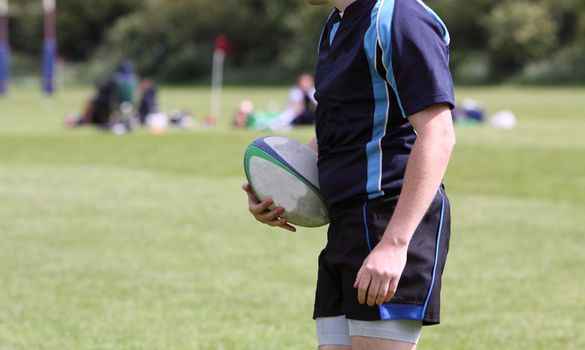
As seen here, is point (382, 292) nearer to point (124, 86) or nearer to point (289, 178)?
point (289, 178)

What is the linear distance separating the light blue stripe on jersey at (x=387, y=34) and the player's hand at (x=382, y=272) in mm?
408

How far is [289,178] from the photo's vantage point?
→ 360 centimetres

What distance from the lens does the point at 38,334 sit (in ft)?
20.5

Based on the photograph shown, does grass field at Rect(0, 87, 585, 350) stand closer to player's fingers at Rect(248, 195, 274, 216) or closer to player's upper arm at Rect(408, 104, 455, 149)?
player's fingers at Rect(248, 195, 274, 216)

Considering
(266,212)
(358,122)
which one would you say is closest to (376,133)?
(358,122)

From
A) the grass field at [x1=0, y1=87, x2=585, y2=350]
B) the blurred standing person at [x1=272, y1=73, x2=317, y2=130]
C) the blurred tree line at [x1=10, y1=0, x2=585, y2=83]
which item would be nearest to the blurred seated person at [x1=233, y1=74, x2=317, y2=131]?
the blurred standing person at [x1=272, y1=73, x2=317, y2=130]

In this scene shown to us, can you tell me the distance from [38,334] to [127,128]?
18.5 meters

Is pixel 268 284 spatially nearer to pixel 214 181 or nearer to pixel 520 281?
pixel 520 281

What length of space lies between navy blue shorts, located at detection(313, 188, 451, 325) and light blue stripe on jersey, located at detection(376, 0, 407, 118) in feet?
1.13

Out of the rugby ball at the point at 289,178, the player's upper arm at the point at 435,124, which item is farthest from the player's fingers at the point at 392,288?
the rugby ball at the point at 289,178

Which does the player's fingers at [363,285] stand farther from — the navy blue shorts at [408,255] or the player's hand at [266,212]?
the player's hand at [266,212]

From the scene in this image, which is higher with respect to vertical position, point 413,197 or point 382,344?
point 413,197

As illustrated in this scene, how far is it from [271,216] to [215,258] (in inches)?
212

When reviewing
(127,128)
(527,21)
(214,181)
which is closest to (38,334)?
(214,181)
